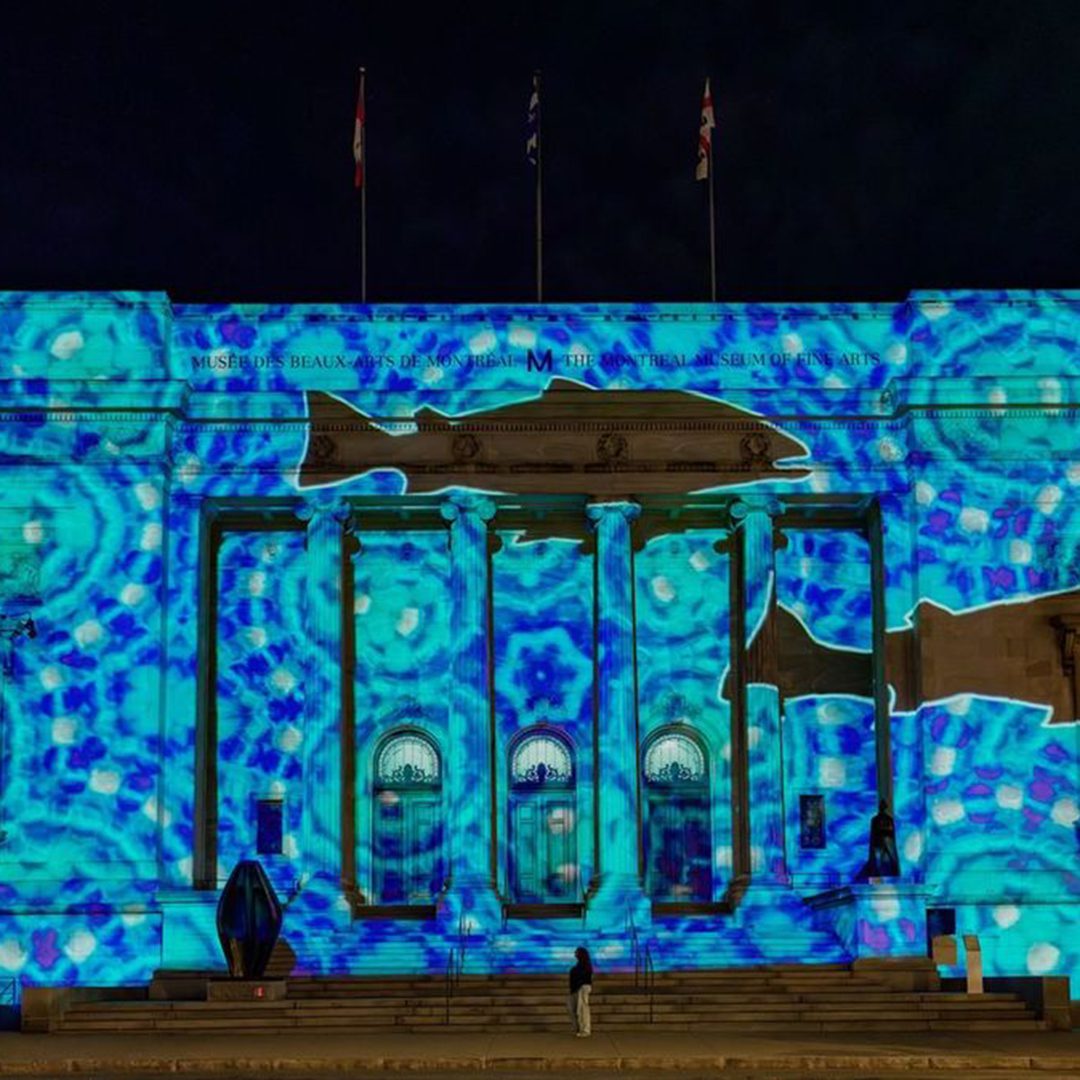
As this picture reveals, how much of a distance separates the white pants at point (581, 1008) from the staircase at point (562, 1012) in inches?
56.9

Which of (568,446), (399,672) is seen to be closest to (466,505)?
(568,446)

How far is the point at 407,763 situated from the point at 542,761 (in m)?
2.56

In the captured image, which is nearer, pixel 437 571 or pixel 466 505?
pixel 466 505

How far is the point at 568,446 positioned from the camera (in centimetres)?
3988

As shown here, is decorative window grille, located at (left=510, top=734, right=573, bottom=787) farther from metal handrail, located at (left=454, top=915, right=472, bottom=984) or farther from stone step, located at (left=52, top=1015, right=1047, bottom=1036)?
stone step, located at (left=52, top=1015, right=1047, bottom=1036)

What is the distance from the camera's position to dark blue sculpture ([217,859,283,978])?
3247 centimetres

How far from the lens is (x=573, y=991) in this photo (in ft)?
95.1

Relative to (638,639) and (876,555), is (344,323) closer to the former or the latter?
(638,639)

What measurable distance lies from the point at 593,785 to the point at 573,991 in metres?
12.3

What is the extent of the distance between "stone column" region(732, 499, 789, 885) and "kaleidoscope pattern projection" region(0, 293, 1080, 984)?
0.11 meters

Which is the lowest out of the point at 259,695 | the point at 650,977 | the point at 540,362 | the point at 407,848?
the point at 650,977

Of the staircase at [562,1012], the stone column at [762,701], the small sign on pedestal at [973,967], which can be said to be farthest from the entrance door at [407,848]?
the small sign on pedestal at [973,967]

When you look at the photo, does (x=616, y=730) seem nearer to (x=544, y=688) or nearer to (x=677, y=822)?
(x=544, y=688)

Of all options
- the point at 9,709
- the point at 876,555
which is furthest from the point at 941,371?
the point at 9,709
